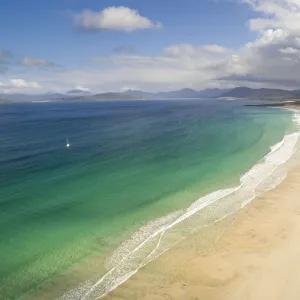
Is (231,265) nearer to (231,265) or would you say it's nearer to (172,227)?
(231,265)

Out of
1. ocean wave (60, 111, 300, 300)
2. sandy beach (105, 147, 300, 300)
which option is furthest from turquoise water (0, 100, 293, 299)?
sandy beach (105, 147, 300, 300)

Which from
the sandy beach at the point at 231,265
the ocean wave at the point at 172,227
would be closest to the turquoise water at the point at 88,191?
the ocean wave at the point at 172,227

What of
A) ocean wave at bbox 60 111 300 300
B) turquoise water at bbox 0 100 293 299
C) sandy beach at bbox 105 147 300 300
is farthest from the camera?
turquoise water at bbox 0 100 293 299

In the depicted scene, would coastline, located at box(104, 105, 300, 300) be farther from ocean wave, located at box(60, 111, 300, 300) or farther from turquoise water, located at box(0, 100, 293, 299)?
turquoise water, located at box(0, 100, 293, 299)

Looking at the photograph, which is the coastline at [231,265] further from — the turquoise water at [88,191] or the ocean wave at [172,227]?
the turquoise water at [88,191]

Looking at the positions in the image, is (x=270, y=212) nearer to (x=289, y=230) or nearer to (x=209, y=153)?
(x=289, y=230)

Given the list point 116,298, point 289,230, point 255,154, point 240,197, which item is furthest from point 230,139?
point 116,298

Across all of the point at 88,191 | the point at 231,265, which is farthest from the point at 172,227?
the point at 88,191
